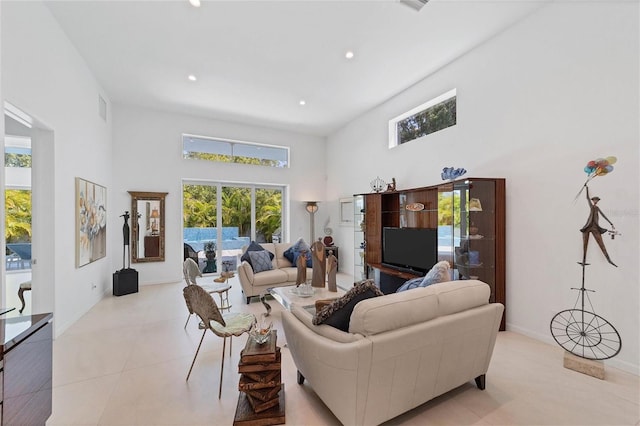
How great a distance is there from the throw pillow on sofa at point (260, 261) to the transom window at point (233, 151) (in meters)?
2.88

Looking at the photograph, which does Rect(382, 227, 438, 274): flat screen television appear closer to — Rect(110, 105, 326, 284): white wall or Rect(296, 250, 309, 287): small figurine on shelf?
Rect(296, 250, 309, 287): small figurine on shelf

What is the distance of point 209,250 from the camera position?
6.18 metres

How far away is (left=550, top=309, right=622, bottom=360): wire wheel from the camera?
2.49 metres

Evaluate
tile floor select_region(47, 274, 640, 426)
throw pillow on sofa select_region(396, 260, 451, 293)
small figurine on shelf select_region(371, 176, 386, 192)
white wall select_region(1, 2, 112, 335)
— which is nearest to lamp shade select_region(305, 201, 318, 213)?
small figurine on shelf select_region(371, 176, 386, 192)

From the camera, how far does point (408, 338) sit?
1.62 m

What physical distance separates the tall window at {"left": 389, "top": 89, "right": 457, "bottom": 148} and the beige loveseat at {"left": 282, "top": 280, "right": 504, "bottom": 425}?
10.1ft

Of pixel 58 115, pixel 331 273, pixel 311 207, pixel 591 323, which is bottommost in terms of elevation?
pixel 591 323

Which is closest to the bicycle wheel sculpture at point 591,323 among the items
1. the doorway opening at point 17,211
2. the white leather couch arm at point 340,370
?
the white leather couch arm at point 340,370

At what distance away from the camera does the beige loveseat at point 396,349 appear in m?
1.54

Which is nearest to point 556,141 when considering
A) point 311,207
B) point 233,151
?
point 311,207

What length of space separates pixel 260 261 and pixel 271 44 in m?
3.22

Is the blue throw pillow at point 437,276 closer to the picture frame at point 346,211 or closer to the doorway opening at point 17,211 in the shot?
the picture frame at point 346,211

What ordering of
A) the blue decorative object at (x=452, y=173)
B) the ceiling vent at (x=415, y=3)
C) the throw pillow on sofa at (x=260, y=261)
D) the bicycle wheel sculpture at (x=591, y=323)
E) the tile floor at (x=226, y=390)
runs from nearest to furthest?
the tile floor at (x=226, y=390), the bicycle wheel sculpture at (x=591, y=323), the ceiling vent at (x=415, y=3), the blue decorative object at (x=452, y=173), the throw pillow on sofa at (x=260, y=261)

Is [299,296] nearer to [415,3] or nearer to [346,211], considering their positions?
[415,3]
